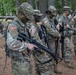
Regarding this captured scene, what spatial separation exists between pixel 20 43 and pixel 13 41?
0.41ft

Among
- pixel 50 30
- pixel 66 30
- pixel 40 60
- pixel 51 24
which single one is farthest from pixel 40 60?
pixel 66 30

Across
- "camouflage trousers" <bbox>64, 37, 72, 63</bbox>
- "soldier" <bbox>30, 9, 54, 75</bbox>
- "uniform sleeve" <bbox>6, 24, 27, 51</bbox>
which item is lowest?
"camouflage trousers" <bbox>64, 37, 72, 63</bbox>

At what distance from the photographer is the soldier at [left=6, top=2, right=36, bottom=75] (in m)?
3.96

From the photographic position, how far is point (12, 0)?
40031 mm

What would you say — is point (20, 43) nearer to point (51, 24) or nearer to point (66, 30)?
point (51, 24)

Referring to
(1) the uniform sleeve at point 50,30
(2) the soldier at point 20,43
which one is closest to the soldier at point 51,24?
(1) the uniform sleeve at point 50,30

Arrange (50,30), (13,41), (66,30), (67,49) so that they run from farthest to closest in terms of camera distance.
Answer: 1. (67,49)
2. (66,30)
3. (50,30)
4. (13,41)

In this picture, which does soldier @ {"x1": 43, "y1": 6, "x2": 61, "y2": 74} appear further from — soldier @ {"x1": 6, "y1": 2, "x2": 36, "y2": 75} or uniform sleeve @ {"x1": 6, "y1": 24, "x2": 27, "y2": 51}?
uniform sleeve @ {"x1": 6, "y1": 24, "x2": 27, "y2": 51}

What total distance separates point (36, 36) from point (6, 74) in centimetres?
265

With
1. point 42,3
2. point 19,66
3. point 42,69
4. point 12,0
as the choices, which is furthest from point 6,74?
point 12,0

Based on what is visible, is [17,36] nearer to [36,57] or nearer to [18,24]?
[18,24]

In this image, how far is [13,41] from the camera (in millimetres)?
3924

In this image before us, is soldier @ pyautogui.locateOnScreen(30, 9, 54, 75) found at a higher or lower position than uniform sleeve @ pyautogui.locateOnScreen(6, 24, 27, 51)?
→ lower

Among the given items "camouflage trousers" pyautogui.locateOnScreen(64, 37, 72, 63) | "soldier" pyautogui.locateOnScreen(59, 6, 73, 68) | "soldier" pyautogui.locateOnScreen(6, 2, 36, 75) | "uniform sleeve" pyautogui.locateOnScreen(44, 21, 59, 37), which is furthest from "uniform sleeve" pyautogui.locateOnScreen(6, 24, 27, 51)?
"camouflage trousers" pyautogui.locateOnScreen(64, 37, 72, 63)
